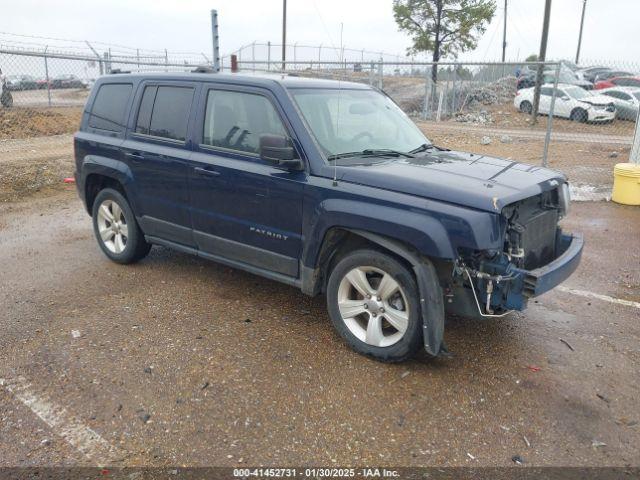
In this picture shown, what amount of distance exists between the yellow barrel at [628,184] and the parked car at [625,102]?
542 inches

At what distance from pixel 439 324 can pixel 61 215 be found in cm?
647

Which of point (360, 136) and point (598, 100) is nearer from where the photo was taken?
point (360, 136)

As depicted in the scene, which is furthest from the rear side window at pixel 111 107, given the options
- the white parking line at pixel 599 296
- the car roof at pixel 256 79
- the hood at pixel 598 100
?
the hood at pixel 598 100

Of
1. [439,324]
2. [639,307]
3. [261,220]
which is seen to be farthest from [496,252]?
[639,307]

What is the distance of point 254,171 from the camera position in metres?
4.23

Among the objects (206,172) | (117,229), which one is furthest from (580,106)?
(206,172)

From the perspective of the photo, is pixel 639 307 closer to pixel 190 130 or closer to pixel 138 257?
pixel 190 130

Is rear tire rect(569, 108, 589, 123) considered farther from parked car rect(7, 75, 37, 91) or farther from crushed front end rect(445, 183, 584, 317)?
parked car rect(7, 75, 37, 91)

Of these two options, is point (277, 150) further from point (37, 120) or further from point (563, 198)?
point (37, 120)

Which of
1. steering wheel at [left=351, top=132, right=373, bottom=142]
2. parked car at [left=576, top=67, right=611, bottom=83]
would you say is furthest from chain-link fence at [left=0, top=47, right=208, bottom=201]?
parked car at [left=576, top=67, right=611, bottom=83]

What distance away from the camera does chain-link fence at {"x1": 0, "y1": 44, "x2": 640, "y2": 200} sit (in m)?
10.4

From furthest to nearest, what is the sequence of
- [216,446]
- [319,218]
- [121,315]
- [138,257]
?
[138,257] → [121,315] → [319,218] → [216,446]

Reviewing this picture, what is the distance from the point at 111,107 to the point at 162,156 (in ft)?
3.63

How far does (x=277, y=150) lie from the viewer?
12.5 ft
